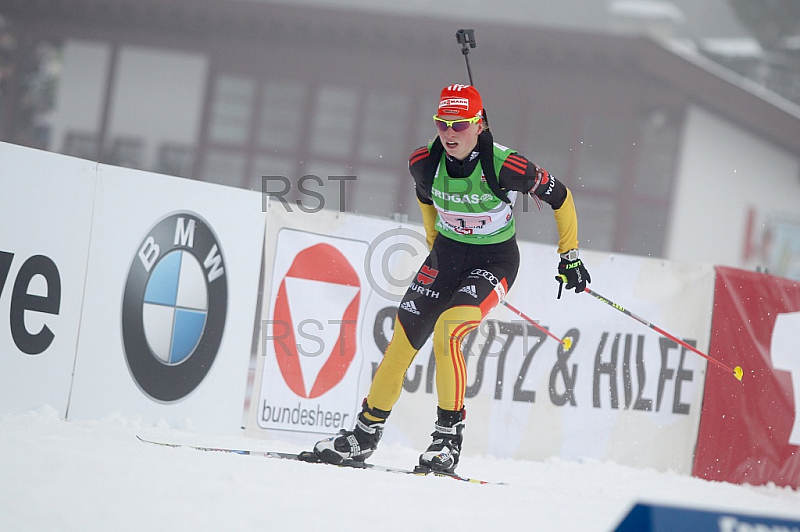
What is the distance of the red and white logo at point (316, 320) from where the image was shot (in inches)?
246

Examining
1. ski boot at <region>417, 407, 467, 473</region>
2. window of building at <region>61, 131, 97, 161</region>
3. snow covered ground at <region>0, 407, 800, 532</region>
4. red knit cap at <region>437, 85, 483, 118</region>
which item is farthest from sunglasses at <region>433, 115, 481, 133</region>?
window of building at <region>61, 131, 97, 161</region>

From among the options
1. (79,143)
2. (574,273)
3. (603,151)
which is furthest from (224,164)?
(574,273)

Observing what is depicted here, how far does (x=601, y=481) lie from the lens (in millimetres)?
6605

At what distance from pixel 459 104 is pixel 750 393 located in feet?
13.5

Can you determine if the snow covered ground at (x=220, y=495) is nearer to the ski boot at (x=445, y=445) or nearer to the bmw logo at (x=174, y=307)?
the ski boot at (x=445, y=445)

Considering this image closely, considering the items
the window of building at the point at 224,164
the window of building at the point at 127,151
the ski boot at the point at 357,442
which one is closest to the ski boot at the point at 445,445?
the ski boot at the point at 357,442

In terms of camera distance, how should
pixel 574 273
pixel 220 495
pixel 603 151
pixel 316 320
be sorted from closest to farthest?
pixel 220 495 < pixel 574 273 < pixel 316 320 < pixel 603 151

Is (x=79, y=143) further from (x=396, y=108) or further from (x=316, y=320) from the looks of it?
(x=316, y=320)

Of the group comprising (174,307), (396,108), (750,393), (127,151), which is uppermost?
(396,108)

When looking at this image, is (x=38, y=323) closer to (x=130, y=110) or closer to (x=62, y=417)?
(x=62, y=417)

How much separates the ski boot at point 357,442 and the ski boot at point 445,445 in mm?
298

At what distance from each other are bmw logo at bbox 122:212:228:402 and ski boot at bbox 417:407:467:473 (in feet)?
5.90

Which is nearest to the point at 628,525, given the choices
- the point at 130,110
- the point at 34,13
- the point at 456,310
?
the point at 456,310

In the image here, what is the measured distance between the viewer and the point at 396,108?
17.9 meters
